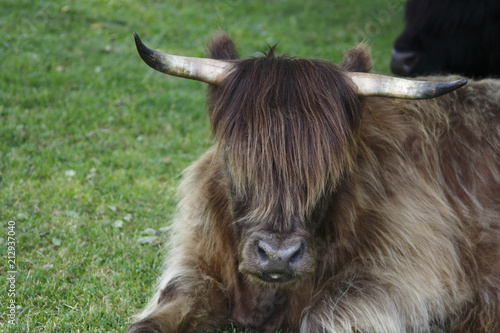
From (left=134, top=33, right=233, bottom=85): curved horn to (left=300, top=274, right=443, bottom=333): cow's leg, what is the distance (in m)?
1.41

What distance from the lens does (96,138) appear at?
657 cm

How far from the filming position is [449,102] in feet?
13.5

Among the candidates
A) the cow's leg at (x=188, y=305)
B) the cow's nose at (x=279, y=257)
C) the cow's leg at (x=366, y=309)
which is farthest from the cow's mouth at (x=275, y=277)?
the cow's leg at (x=188, y=305)

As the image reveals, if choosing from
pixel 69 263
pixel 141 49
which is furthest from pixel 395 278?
pixel 69 263

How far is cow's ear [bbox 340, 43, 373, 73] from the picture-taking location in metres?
3.74

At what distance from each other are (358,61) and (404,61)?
384 cm

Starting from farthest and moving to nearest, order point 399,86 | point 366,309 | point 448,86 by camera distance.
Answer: point 366,309 < point 399,86 < point 448,86

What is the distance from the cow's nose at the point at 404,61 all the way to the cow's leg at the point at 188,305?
4.51 meters

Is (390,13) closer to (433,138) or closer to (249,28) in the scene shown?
(249,28)

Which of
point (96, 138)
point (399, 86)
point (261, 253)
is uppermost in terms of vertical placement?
point (399, 86)

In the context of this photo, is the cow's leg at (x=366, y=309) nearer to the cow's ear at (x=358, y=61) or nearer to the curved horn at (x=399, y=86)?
the curved horn at (x=399, y=86)

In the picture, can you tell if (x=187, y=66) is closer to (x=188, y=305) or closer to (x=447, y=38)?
(x=188, y=305)

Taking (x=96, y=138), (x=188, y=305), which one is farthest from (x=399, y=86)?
(x=96, y=138)

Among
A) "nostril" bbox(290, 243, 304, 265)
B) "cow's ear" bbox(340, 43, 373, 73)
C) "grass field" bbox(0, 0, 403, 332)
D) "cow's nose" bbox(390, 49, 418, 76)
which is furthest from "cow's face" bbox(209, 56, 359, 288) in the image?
"cow's nose" bbox(390, 49, 418, 76)
